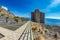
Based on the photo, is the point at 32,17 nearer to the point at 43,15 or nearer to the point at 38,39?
the point at 43,15

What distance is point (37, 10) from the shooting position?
7825 centimetres

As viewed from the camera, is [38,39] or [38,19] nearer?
[38,39]

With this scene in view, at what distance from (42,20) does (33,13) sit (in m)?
8.36

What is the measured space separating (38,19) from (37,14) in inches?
161

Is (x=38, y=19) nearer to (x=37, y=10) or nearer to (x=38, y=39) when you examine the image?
(x=37, y=10)

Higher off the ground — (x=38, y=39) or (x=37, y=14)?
(x=37, y=14)

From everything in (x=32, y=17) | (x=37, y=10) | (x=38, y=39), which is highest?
(x=37, y=10)

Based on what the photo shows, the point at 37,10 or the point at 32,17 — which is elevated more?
the point at 37,10

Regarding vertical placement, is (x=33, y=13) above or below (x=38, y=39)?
above

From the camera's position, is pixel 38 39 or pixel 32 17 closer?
pixel 38 39

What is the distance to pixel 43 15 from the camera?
7944 cm

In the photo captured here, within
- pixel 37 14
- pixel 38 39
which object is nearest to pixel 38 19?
pixel 37 14

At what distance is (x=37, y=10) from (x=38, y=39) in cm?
6872

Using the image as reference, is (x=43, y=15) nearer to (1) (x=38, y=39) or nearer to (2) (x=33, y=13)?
(2) (x=33, y=13)
